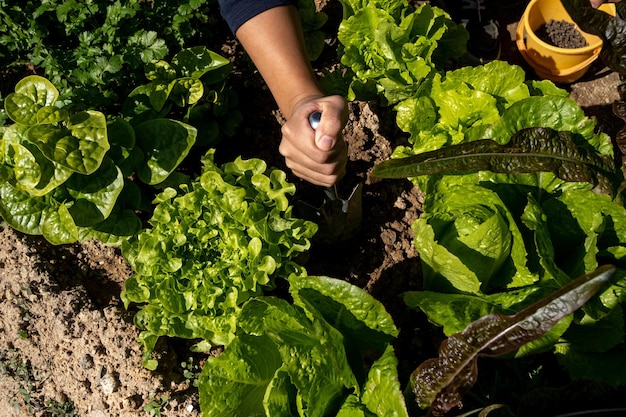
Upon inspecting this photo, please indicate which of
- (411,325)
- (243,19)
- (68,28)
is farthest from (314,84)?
(68,28)

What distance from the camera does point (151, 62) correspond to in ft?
8.58

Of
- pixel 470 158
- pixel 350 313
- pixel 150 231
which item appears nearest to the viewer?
pixel 470 158

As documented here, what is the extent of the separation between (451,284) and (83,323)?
1.54 m

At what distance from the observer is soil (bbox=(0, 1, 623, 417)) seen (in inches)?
95.2

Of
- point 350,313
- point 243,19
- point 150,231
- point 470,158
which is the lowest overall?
point 350,313

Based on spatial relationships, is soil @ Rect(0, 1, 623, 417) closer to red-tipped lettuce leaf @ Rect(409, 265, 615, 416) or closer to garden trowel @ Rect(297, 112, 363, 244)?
garden trowel @ Rect(297, 112, 363, 244)

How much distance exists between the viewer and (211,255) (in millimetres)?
2275

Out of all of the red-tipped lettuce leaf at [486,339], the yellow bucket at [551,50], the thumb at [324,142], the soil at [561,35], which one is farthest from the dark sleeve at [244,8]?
the soil at [561,35]

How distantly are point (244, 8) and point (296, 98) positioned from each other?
0.41 meters

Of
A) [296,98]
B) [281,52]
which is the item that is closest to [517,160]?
[296,98]

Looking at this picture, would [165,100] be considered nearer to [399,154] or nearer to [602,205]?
[399,154]

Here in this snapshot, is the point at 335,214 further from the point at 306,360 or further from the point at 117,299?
the point at 117,299

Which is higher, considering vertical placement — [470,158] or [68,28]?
[68,28]

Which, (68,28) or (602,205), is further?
(68,28)
